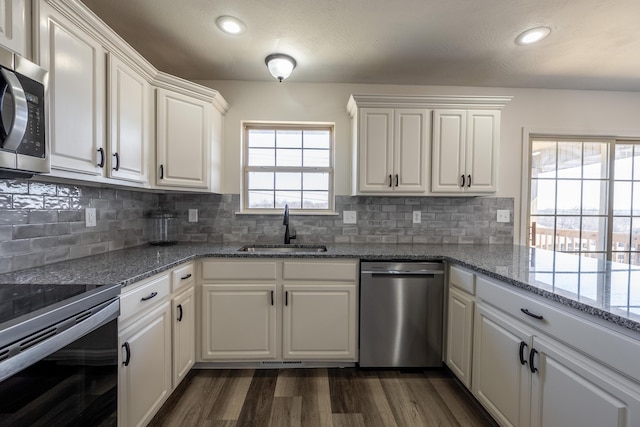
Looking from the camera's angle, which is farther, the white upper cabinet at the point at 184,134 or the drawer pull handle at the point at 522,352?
the white upper cabinet at the point at 184,134

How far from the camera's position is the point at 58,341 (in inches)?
34.4

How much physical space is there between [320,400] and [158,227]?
6.40 feet

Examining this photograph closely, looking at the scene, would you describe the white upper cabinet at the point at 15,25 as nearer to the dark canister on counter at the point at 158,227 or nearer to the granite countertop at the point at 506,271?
the granite countertop at the point at 506,271

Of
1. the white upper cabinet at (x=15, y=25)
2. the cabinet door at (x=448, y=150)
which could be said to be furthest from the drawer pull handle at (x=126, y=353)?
the cabinet door at (x=448, y=150)

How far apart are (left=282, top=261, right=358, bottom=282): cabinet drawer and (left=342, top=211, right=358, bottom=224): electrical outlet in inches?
26.4

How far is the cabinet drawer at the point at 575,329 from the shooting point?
2.87 ft

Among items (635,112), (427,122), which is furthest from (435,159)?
(635,112)

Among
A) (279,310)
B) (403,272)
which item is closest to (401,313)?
(403,272)

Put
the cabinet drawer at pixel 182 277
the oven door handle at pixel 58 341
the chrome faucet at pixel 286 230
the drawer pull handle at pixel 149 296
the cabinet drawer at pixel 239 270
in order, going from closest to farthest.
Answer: the oven door handle at pixel 58 341, the drawer pull handle at pixel 149 296, the cabinet drawer at pixel 182 277, the cabinet drawer at pixel 239 270, the chrome faucet at pixel 286 230

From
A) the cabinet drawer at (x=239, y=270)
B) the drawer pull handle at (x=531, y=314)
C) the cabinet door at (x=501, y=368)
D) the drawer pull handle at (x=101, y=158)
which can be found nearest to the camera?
the drawer pull handle at (x=531, y=314)

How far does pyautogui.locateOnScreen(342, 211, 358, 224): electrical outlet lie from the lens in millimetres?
2664

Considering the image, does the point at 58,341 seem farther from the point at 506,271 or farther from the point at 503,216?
the point at 503,216

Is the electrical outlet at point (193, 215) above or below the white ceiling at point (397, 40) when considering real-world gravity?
below

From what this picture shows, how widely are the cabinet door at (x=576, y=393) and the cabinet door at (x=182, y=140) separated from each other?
93.9 inches
